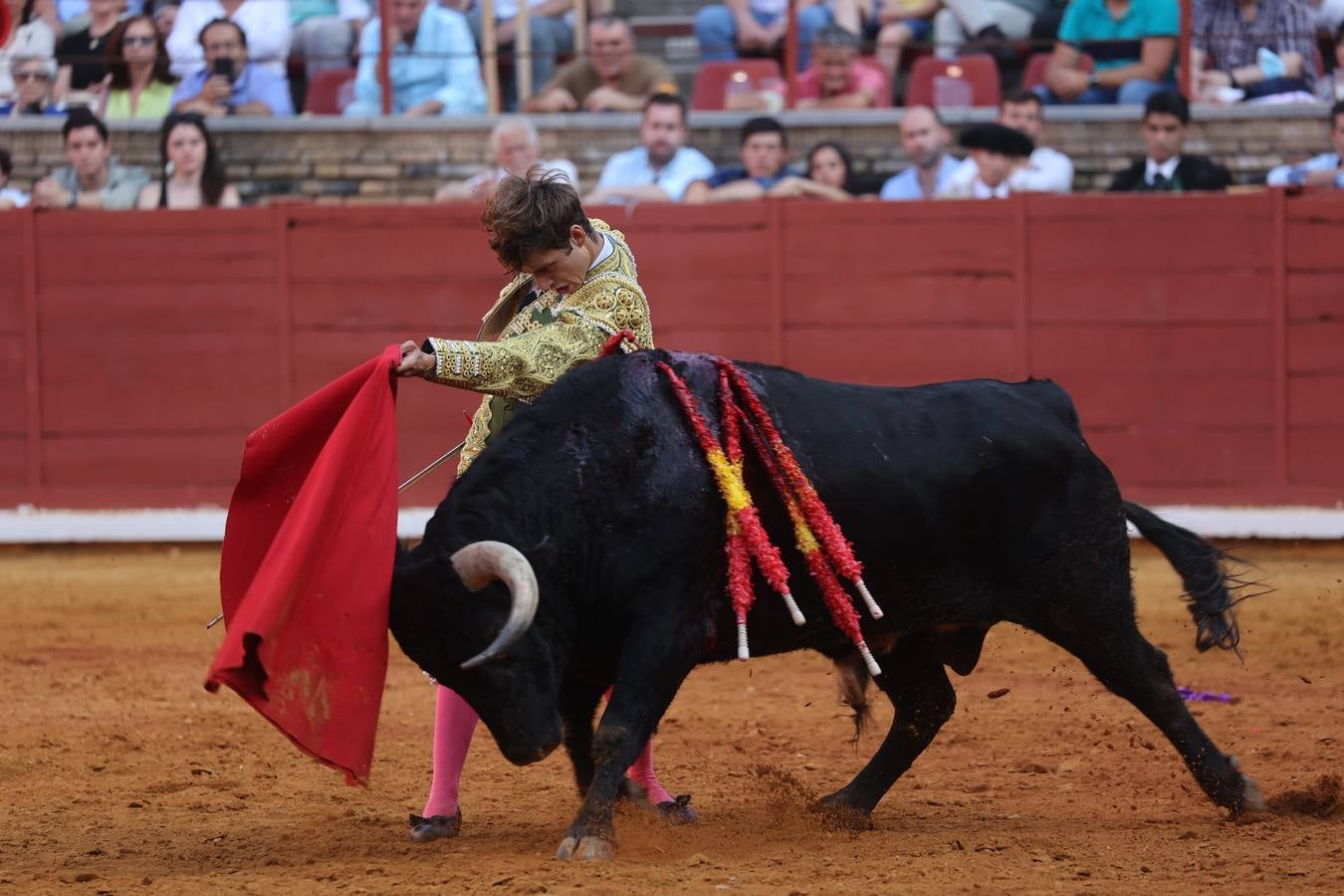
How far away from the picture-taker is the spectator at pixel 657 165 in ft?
25.8

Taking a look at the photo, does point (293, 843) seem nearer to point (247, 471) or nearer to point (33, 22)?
point (247, 471)

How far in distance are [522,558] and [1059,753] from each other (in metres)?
1.81

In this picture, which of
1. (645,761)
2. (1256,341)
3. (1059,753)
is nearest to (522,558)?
(645,761)

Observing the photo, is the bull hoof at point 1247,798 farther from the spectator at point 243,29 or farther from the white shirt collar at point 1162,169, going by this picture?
the spectator at point 243,29

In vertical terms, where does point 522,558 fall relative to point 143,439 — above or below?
above

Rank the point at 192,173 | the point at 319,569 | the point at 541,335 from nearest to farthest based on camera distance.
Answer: the point at 319,569, the point at 541,335, the point at 192,173

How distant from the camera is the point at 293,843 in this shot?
3398 millimetres

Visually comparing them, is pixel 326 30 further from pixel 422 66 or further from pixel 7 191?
pixel 7 191

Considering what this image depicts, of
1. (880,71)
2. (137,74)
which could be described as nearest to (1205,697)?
(880,71)

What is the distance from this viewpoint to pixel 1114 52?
854cm

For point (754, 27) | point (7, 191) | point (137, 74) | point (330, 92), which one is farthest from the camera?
point (330, 92)

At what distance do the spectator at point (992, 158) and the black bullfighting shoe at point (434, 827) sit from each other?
491 cm

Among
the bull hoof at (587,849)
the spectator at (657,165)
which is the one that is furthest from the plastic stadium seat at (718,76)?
the bull hoof at (587,849)

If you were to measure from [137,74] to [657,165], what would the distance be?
280 centimetres
